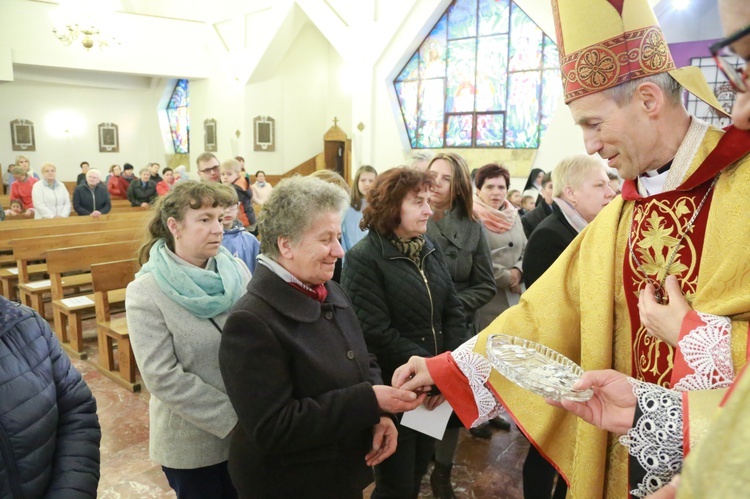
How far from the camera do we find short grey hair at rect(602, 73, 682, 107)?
138cm

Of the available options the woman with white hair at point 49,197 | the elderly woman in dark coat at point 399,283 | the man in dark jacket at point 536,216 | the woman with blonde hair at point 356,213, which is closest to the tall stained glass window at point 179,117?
the woman with white hair at point 49,197

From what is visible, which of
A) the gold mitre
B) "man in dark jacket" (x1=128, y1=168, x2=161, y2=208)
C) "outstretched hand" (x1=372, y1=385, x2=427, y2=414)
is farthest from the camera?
"man in dark jacket" (x1=128, y1=168, x2=161, y2=208)

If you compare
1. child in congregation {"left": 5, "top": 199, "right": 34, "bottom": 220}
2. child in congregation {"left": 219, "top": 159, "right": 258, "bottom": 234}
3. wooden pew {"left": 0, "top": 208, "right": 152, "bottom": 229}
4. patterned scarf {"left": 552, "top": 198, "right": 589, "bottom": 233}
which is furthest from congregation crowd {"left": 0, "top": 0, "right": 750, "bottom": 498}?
child in congregation {"left": 5, "top": 199, "right": 34, "bottom": 220}

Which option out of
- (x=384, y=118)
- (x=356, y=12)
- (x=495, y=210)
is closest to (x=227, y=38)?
(x=356, y=12)

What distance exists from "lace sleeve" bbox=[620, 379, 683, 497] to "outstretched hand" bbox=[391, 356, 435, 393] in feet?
2.40

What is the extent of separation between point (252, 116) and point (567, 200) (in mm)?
14037

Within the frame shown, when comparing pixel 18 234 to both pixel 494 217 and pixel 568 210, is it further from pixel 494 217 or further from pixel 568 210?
pixel 568 210

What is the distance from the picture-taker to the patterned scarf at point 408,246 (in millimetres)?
2453

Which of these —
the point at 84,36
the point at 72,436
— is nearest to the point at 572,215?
the point at 72,436

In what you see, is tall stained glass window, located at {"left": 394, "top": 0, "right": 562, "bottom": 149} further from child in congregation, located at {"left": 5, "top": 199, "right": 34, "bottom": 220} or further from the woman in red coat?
child in congregation, located at {"left": 5, "top": 199, "right": 34, "bottom": 220}

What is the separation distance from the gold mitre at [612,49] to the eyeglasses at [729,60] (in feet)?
1.91

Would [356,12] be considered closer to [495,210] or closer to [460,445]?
[495,210]

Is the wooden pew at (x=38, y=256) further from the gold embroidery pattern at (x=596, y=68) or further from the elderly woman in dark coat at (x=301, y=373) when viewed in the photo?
the gold embroidery pattern at (x=596, y=68)

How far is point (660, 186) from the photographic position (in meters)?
1.40
